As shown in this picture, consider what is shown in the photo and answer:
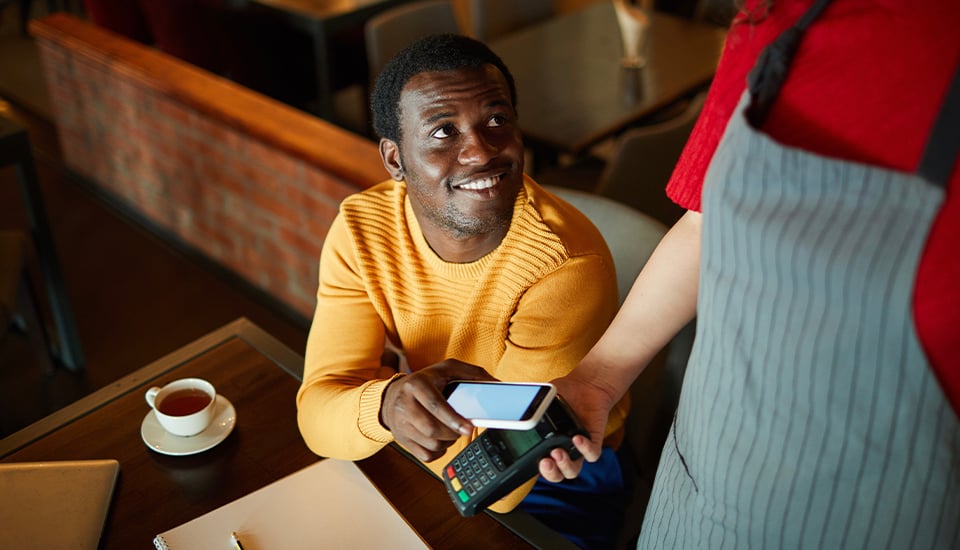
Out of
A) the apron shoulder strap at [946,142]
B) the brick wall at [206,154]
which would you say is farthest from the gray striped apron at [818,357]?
the brick wall at [206,154]

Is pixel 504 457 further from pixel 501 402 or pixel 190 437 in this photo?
pixel 190 437

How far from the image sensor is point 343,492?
113 centimetres

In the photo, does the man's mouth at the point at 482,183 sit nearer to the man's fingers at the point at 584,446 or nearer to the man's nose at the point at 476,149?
the man's nose at the point at 476,149

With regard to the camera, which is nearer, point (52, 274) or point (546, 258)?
point (546, 258)

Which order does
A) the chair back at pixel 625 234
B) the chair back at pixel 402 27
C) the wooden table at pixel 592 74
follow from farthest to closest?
the chair back at pixel 402 27
the wooden table at pixel 592 74
the chair back at pixel 625 234

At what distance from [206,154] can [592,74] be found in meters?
1.34

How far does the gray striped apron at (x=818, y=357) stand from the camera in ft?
2.20

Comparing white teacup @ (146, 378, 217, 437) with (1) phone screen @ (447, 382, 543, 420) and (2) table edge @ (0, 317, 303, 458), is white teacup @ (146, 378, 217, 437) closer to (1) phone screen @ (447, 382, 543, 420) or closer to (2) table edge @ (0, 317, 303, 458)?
(2) table edge @ (0, 317, 303, 458)

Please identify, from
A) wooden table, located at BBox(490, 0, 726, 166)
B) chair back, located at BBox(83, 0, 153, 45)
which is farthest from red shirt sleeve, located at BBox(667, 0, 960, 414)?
chair back, located at BBox(83, 0, 153, 45)

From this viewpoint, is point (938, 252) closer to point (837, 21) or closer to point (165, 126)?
point (837, 21)

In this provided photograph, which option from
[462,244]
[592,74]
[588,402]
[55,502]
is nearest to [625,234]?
[462,244]

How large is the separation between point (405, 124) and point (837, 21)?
2.20 ft

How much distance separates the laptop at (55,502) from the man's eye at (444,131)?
65cm

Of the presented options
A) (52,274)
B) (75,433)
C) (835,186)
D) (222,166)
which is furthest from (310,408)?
(222,166)
